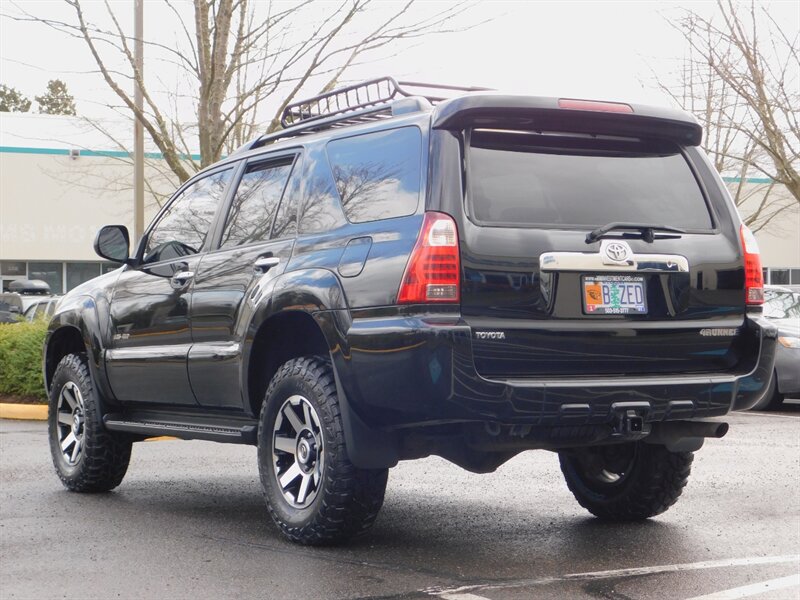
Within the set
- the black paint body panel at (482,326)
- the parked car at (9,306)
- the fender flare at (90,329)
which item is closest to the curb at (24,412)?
the fender flare at (90,329)

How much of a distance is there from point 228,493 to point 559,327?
10.8 ft

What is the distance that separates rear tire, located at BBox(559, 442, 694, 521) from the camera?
6.42 m

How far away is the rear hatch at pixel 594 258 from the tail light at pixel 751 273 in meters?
0.05

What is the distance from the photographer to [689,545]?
5980 mm

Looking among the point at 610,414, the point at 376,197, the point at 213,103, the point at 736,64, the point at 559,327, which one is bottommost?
the point at 610,414

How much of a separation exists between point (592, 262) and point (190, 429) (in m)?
2.58

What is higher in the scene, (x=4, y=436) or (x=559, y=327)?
(x=559, y=327)

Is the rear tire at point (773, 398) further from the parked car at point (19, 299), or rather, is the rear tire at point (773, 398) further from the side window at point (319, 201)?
the parked car at point (19, 299)

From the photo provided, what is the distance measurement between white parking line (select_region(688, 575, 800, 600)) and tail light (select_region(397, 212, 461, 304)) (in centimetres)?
156

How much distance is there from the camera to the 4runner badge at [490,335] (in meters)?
5.07

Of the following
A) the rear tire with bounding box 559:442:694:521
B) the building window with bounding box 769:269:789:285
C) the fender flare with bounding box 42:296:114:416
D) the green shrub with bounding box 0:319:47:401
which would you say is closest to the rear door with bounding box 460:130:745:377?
the rear tire with bounding box 559:442:694:521

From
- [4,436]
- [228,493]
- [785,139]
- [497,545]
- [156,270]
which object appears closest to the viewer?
[497,545]

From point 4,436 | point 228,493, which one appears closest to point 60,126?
point 4,436

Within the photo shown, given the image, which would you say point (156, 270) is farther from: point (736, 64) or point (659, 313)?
point (736, 64)
